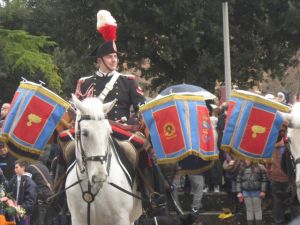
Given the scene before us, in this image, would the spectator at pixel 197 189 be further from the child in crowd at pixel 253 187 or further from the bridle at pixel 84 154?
the bridle at pixel 84 154

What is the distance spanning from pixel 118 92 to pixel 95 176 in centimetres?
185

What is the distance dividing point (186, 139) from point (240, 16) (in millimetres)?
15721

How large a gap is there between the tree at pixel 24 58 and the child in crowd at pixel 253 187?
2314 cm

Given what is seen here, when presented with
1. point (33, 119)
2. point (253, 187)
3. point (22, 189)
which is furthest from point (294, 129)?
point (22, 189)

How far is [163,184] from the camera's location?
1162 centimetres

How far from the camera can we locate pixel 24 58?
42594 millimetres

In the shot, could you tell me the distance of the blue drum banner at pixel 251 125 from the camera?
11836 millimetres

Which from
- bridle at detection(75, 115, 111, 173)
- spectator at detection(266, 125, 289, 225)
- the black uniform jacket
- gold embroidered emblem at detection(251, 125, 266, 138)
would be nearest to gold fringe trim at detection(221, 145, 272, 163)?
gold embroidered emblem at detection(251, 125, 266, 138)

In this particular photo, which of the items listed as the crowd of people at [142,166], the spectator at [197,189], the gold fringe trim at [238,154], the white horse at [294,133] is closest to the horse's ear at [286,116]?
the white horse at [294,133]

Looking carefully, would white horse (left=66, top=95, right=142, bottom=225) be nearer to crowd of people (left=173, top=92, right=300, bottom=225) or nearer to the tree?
crowd of people (left=173, top=92, right=300, bottom=225)

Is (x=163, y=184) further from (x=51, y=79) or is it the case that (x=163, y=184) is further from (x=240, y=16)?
(x=51, y=79)

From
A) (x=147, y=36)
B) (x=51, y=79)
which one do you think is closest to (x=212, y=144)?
(x=147, y=36)

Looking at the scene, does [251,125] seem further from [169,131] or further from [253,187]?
[253,187]

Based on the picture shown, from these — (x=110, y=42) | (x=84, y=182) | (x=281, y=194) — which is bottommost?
(x=281, y=194)
